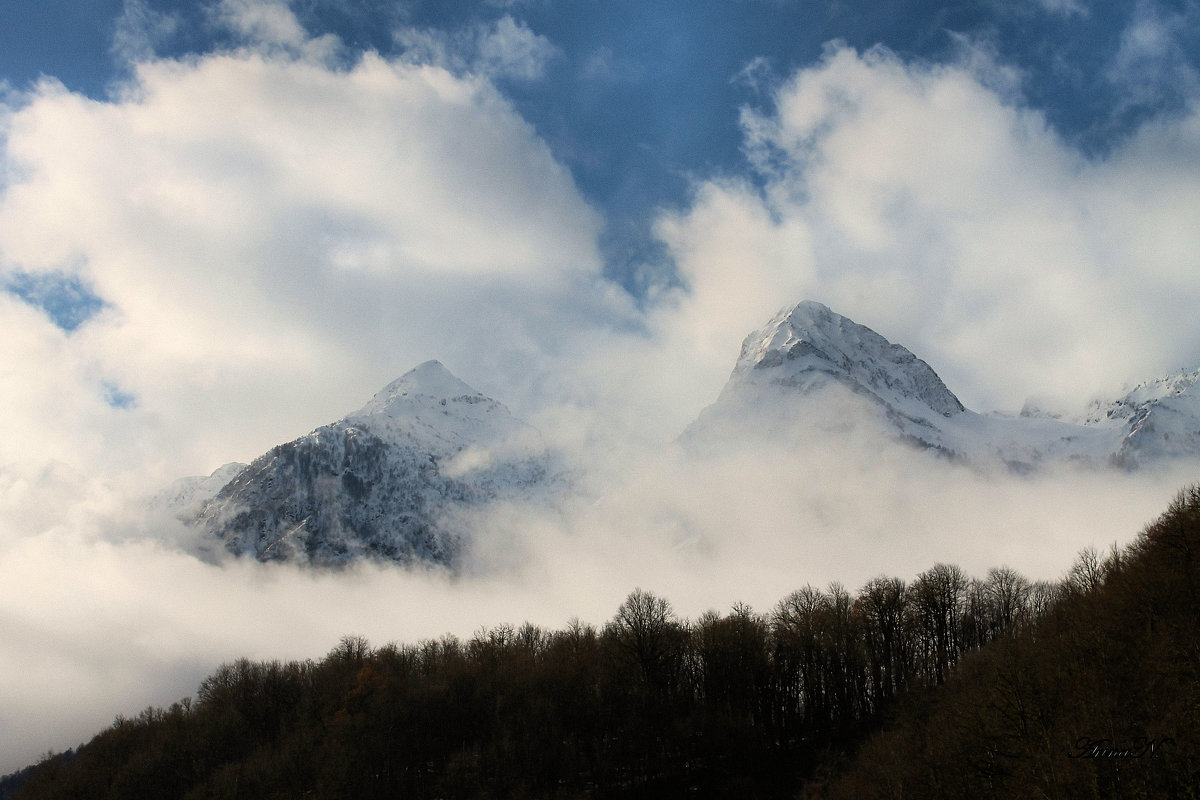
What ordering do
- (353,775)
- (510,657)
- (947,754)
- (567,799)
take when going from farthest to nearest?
(510,657) < (353,775) < (567,799) < (947,754)

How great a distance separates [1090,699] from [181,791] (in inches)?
3226

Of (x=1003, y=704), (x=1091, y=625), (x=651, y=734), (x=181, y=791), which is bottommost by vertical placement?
(x=181, y=791)

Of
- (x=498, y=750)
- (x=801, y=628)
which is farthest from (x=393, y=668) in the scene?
(x=801, y=628)

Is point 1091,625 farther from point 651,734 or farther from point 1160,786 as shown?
point 651,734

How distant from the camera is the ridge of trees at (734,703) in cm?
3466

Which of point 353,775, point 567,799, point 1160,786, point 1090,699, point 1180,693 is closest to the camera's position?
point 1160,786

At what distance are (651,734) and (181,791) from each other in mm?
49813

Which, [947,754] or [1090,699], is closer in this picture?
[1090,699]

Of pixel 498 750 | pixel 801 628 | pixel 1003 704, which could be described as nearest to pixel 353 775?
Answer: pixel 498 750

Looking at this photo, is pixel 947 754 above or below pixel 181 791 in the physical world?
above

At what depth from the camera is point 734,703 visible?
72.4m

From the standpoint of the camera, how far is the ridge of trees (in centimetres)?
3466

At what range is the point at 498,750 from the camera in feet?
207

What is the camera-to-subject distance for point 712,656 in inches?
2968
